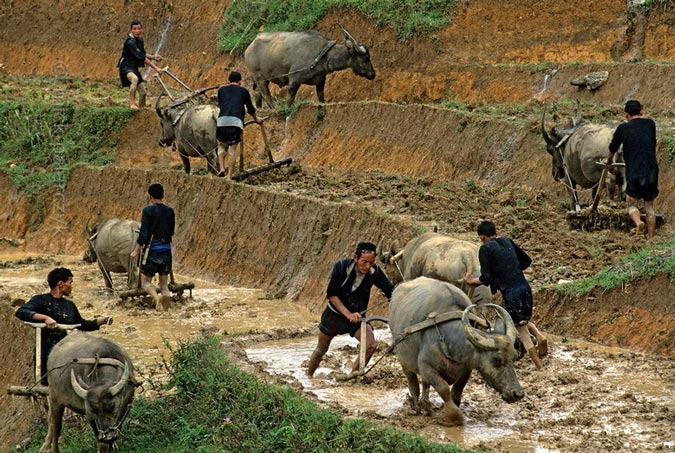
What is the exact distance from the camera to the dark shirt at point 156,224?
19.2 metres

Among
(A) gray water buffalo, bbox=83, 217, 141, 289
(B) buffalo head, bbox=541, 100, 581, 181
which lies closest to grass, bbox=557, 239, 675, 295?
(B) buffalo head, bbox=541, 100, 581, 181

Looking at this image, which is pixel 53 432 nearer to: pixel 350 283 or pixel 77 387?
pixel 77 387

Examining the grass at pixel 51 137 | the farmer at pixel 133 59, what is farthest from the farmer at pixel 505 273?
the grass at pixel 51 137

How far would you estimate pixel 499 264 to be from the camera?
1375 cm

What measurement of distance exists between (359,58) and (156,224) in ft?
36.8

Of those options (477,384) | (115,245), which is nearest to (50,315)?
(477,384)

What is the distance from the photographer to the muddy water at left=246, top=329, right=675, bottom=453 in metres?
12.1

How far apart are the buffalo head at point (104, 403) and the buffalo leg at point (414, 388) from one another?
2.77 metres

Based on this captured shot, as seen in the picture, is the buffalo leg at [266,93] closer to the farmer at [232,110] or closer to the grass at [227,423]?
the farmer at [232,110]

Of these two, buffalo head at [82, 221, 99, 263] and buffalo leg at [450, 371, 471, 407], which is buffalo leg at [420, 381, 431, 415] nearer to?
buffalo leg at [450, 371, 471, 407]

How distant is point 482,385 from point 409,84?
17.4 meters

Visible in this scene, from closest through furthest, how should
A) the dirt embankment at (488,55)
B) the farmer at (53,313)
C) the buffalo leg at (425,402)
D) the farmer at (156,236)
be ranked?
the buffalo leg at (425,402)
the farmer at (53,313)
the farmer at (156,236)
the dirt embankment at (488,55)

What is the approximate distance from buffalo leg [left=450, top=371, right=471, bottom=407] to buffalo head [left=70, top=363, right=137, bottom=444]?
322 centimetres

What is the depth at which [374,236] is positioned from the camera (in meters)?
20.6
